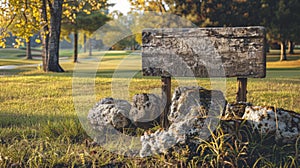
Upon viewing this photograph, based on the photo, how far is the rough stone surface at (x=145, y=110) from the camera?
17.8ft

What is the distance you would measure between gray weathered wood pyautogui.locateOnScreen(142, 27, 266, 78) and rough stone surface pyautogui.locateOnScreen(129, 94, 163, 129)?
43cm

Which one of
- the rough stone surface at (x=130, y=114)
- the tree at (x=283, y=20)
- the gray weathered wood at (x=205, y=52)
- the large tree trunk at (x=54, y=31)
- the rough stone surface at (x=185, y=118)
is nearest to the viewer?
the rough stone surface at (x=185, y=118)

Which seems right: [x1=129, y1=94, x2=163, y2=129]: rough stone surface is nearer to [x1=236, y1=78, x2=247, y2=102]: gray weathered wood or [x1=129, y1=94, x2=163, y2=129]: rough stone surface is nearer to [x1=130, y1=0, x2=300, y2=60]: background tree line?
[x1=236, y1=78, x2=247, y2=102]: gray weathered wood

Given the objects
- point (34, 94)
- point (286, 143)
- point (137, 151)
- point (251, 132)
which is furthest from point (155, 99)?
point (34, 94)

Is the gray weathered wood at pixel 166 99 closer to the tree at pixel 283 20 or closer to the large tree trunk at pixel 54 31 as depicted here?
the large tree trunk at pixel 54 31

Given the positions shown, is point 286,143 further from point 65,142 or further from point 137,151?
point 65,142

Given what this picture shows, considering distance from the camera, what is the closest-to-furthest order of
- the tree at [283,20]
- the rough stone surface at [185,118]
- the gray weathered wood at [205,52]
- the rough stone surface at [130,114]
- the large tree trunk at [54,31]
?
1. the rough stone surface at [185,118]
2. the gray weathered wood at [205,52]
3. the rough stone surface at [130,114]
4. the large tree trunk at [54,31]
5. the tree at [283,20]

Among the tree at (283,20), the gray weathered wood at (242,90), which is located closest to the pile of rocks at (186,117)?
the gray weathered wood at (242,90)

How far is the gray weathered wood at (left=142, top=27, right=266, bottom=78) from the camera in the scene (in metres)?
5.16

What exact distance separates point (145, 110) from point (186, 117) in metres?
0.76

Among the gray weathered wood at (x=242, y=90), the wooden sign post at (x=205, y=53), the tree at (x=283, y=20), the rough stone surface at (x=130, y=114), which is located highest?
the tree at (x=283, y=20)

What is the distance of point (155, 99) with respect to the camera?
5.54 meters

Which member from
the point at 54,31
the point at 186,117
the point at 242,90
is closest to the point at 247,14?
the point at 54,31

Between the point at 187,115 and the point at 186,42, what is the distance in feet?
3.66
